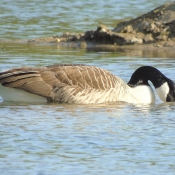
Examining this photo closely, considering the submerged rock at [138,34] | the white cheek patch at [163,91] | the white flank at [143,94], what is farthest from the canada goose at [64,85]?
the submerged rock at [138,34]

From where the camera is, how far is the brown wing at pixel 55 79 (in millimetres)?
10492

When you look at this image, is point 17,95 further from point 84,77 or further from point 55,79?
point 84,77

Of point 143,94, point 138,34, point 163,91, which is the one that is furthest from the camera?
point 138,34

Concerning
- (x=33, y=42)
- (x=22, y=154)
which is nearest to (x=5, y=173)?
(x=22, y=154)

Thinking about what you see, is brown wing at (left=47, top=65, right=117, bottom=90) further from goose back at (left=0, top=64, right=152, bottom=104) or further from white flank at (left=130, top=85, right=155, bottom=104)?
white flank at (left=130, top=85, right=155, bottom=104)

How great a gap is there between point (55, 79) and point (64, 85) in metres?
0.19

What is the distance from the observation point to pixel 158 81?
11.4 m

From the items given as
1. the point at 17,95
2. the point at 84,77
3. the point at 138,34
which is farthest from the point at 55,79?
the point at 138,34

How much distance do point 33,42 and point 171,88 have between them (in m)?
7.47

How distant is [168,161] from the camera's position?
743 centimetres

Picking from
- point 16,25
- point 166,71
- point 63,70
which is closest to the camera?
point 63,70

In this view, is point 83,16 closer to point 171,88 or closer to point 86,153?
point 171,88

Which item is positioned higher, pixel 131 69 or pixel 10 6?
pixel 10 6

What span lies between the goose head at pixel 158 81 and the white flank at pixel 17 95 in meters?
1.68
